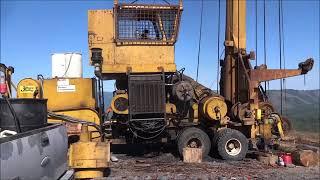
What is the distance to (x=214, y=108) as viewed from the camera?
14094 millimetres

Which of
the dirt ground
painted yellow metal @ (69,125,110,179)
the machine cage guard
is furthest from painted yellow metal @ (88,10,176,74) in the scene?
painted yellow metal @ (69,125,110,179)

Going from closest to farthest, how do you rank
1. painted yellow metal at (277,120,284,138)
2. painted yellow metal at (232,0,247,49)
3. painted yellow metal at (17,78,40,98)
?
1. painted yellow metal at (17,78,40,98)
2. painted yellow metal at (277,120,284,138)
3. painted yellow metal at (232,0,247,49)

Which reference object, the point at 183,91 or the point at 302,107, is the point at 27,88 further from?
the point at 302,107

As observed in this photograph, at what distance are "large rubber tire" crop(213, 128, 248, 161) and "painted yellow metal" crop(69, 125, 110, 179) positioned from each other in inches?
186

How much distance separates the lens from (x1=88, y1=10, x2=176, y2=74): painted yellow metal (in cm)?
1357

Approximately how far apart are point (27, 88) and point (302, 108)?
31.4 m

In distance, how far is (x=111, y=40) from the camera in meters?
13.6

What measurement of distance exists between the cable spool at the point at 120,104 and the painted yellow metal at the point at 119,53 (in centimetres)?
69

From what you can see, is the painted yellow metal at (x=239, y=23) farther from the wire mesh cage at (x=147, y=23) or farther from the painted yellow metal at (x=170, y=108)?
the painted yellow metal at (x=170, y=108)

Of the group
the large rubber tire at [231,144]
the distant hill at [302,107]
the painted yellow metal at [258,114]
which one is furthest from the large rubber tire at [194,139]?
the distant hill at [302,107]

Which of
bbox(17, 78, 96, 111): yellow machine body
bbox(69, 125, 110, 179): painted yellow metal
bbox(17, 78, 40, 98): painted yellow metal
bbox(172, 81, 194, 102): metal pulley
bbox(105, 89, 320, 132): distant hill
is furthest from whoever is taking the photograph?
bbox(105, 89, 320, 132): distant hill

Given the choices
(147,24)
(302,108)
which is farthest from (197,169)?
(302,108)

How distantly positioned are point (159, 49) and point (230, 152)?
353cm

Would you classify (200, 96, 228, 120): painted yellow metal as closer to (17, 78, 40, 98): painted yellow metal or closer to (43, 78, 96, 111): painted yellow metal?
(43, 78, 96, 111): painted yellow metal
